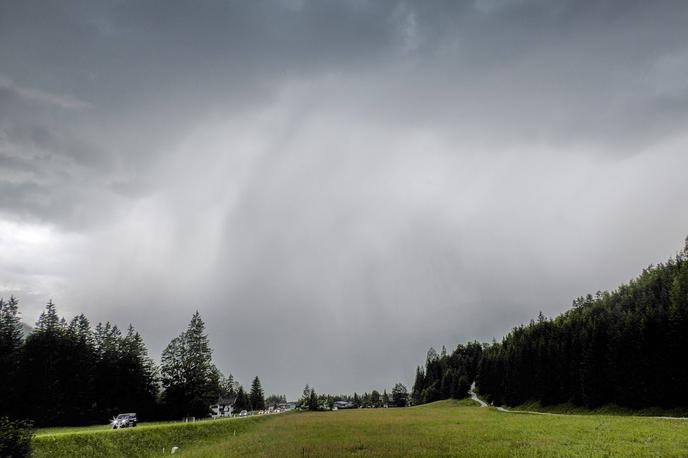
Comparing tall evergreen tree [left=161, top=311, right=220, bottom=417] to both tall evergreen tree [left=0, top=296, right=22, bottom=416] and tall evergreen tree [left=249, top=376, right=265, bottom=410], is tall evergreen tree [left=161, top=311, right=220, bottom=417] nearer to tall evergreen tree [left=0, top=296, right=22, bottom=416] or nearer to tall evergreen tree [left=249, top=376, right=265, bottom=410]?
tall evergreen tree [left=0, top=296, right=22, bottom=416]

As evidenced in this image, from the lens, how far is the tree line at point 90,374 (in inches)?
2559

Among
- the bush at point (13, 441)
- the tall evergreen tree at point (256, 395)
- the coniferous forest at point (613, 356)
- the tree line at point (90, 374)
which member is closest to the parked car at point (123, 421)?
the tree line at point (90, 374)

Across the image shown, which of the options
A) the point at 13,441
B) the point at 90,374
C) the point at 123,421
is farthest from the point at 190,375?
the point at 13,441

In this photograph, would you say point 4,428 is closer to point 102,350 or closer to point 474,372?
point 102,350

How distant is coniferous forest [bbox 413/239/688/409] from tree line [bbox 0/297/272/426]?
243 feet

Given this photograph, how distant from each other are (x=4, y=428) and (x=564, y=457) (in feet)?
91.7

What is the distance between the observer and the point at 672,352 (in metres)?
70.2

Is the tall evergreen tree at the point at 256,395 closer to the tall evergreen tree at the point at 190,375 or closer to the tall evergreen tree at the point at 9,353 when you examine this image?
the tall evergreen tree at the point at 190,375

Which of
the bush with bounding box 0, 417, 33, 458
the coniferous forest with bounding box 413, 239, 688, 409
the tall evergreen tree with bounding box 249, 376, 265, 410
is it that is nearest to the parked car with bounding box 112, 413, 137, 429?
the bush with bounding box 0, 417, 33, 458

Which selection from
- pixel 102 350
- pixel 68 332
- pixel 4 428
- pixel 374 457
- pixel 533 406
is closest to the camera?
pixel 4 428

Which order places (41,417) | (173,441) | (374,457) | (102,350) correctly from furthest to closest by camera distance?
(102,350)
(41,417)
(173,441)
(374,457)

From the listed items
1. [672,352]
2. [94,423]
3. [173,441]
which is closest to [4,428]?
[173,441]

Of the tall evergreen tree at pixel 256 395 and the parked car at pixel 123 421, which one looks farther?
the tall evergreen tree at pixel 256 395

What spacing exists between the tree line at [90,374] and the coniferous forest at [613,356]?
74089 millimetres
